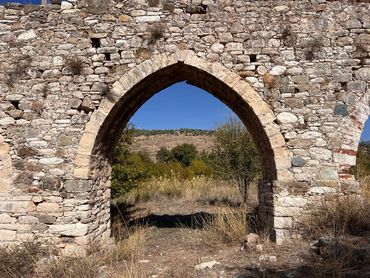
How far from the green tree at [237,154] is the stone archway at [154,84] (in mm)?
5299

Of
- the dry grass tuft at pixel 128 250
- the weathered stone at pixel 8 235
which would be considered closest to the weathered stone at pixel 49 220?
the weathered stone at pixel 8 235

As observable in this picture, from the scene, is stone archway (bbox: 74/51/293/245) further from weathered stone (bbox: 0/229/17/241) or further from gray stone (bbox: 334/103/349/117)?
weathered stone (bbox: 0/229/17/241)

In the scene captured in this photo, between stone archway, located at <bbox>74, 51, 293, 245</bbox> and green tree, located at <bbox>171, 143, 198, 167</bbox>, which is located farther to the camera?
green tree, located at <bbox>171, 143, 198, 167</bbox>

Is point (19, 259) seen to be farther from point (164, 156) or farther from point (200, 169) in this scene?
point (164, 156)

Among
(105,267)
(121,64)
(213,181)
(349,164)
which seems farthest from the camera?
(213,181)

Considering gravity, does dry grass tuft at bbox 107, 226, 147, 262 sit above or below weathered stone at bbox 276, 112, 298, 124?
below

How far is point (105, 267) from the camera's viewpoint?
4.87m

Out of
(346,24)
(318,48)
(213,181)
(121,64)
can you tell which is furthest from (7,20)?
(213,181)

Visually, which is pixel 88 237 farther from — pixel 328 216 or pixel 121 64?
pixel 328 216

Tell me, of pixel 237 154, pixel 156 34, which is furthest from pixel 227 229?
pixel 237 154

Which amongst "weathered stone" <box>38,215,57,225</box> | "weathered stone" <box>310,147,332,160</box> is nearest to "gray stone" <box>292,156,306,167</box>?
"weathered stone" <box>310,147,332,160</box>

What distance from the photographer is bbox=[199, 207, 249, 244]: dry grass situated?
5965 millimetres

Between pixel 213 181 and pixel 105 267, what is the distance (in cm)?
1041

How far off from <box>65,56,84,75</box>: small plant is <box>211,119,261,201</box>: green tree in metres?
6.94
